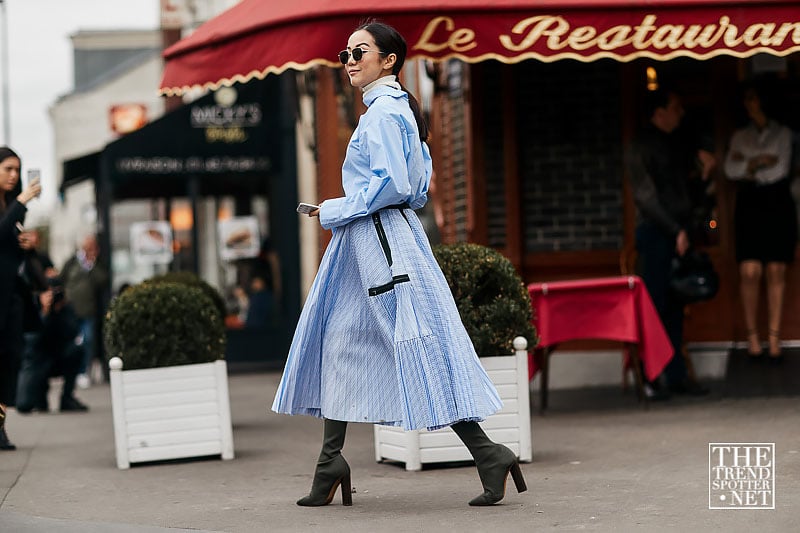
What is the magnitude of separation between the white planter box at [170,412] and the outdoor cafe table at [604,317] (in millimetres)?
2286

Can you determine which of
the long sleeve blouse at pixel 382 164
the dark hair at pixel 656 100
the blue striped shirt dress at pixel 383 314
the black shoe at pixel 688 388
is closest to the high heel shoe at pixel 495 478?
the blue striped shirt dress at pixel 383 314

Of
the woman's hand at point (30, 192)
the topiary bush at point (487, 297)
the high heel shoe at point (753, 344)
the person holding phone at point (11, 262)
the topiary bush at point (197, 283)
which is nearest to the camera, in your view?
the topiary bush at point (487, 297)

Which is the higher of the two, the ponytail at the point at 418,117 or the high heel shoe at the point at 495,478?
the ponytail at the point at 418,117

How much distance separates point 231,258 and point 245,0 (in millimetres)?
7266

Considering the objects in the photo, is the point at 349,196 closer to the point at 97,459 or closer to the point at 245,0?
the point at 97,459

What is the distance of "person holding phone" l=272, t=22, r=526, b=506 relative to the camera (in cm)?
629

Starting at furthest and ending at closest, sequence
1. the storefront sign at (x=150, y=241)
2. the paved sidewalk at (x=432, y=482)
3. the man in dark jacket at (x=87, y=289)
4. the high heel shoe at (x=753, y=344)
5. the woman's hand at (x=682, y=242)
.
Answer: the storefront sign at (x=150, y=241) < the man in dark jacket at (x=87, y=289) < the high heel shoe at (x=753, y=344) < the woman's hand at (x=682, y=242) < the paved sidewalk at (x=432, y=482)

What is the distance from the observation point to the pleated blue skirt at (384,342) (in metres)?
6.29

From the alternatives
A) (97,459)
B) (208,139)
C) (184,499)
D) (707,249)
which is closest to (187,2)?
(208,139)

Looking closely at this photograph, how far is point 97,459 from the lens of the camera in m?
9.18

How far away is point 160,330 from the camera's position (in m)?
8.63

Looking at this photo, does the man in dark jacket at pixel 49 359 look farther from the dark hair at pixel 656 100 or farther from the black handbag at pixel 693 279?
the black handbag at pixel 693 279

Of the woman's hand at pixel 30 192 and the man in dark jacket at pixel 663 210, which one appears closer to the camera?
the woman's hand at pixel 30 192

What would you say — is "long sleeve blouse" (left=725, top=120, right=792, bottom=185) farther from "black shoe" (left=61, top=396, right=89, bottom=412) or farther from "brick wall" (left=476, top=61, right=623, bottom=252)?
"black shoe" (left=61, top=396, right=89, bottom=412)
